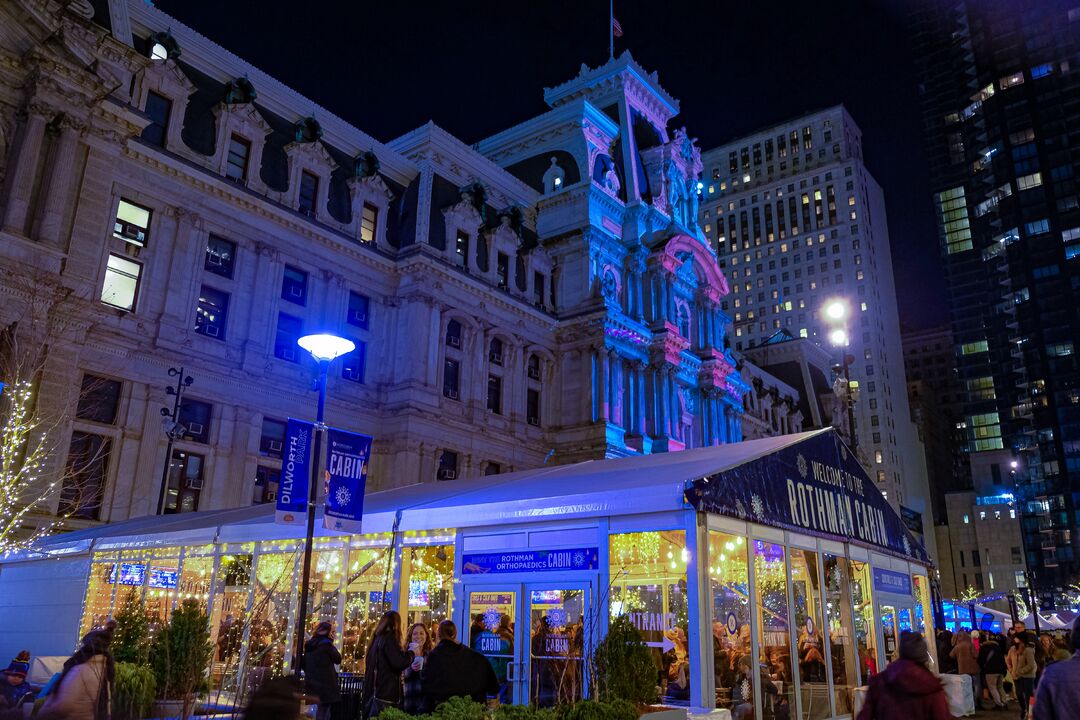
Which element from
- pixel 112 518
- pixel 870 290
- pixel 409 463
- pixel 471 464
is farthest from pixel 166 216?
pixel 870 290

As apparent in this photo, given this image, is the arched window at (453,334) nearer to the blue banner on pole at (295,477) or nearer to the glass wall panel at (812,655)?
the glass wall panel at (812,655)

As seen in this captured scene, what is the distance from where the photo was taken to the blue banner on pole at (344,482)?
13781 millimetres

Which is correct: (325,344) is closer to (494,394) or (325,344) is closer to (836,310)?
(836,310)

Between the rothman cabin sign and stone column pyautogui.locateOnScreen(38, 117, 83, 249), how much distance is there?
2292 cm

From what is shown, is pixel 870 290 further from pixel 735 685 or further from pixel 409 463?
pixel 735 685

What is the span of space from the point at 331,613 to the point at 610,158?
37.1m

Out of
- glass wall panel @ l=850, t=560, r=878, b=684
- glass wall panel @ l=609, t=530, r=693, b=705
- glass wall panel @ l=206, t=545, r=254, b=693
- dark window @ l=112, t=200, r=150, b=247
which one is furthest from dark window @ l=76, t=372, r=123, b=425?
glass wall panel @ l=850, t=560, r=878, b=684

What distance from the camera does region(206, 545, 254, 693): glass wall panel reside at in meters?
18.0

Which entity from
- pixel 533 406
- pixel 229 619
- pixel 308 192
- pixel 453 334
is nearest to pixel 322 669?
pixel 229 619

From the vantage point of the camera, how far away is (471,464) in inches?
1594

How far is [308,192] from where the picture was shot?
1486 inches

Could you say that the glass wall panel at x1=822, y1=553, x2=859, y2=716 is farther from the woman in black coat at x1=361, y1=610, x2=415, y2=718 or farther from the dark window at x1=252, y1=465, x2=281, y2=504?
the dark window at x1=252, y1=465, x2=281, y2=504

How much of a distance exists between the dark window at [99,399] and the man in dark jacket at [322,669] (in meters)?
20.0

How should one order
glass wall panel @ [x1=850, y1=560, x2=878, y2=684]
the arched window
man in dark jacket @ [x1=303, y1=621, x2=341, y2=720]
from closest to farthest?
man in dark jacket @ [x1=303, y1=621, x2=341, y2=720] → glass wall panel @ [x1=850, y1=560, x2=878, y2=684] → the arched window
